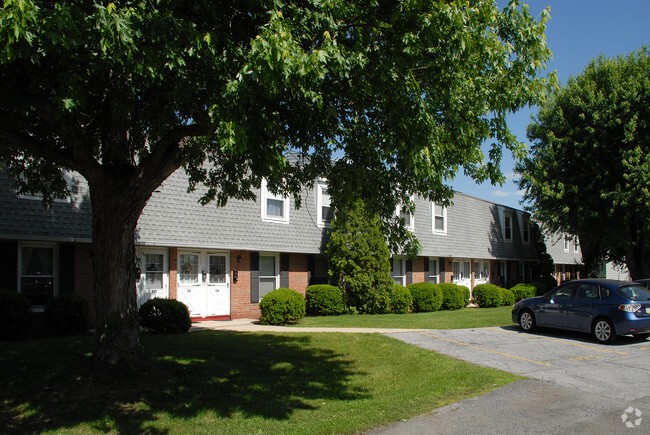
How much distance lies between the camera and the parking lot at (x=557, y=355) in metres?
8.37

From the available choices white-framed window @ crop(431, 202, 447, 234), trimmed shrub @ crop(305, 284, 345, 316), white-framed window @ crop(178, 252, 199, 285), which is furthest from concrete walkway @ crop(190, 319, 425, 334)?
white-framed window @ crop(431, 202, 447, 234)

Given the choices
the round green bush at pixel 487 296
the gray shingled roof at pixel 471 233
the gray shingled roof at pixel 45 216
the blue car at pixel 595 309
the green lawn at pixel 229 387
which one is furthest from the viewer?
the round green bush at pixel 487 296

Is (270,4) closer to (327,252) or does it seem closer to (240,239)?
(240,239)

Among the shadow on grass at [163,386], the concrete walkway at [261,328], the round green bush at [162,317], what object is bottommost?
the concrete walkway at [261,328]

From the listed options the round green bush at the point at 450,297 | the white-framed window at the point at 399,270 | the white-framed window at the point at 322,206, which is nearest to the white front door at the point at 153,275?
the white-framed window at the point at 322,206

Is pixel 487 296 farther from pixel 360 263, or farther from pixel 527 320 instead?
pixel 527 320

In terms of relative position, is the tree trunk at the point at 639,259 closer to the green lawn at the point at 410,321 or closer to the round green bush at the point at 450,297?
the round green bush at the point at 450,297

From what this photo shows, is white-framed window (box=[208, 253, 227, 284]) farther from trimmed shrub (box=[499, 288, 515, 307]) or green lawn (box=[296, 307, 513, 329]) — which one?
trimmed shrub (box=[499, 288, 515, 307])

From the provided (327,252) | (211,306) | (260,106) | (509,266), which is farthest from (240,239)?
(509,266)

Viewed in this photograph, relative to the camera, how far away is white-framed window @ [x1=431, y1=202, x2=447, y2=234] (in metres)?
24.0

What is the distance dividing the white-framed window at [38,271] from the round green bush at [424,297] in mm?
13416

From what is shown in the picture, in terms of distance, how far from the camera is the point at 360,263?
1816 cm

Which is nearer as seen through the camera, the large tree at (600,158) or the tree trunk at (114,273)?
the tree trunk at (114,273)

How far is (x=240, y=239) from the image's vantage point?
52.9 feet
